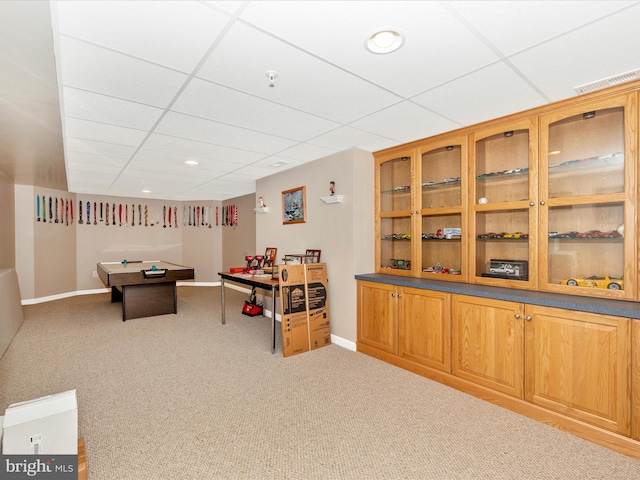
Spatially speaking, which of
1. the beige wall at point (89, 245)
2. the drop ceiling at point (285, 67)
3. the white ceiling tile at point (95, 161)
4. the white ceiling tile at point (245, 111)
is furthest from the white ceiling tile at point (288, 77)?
the beige wall at point (89, 245)

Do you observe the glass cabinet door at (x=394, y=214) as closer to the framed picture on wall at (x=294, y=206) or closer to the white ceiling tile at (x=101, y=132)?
the framed picture on wall at (x=294, y=206)

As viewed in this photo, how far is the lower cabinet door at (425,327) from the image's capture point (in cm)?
296

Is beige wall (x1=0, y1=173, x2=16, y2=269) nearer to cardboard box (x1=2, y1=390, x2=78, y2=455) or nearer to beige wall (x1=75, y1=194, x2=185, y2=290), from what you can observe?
beige wall (x1=75, y1=194, x2=185, y2=290)

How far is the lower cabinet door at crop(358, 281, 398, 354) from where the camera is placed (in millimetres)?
3406

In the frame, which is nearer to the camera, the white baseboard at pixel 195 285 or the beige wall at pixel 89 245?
the white baseboard at pixel 195 285

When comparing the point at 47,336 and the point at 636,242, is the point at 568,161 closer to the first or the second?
the point at 636,242

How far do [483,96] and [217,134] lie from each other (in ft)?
7.70

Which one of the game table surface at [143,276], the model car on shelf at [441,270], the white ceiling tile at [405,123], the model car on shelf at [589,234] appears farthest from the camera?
the game table surface at [143,276]

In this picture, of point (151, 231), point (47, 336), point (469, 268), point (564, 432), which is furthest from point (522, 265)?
point (151, 231)

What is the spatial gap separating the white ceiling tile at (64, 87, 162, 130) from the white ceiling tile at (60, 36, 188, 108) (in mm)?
111

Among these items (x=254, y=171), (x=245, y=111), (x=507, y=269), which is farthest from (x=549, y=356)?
(x=254, y=171)

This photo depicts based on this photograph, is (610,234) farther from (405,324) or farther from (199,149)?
(199,149)

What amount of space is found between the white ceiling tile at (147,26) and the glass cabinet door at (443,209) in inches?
96.2

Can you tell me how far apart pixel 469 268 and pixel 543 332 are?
0.85 metres
